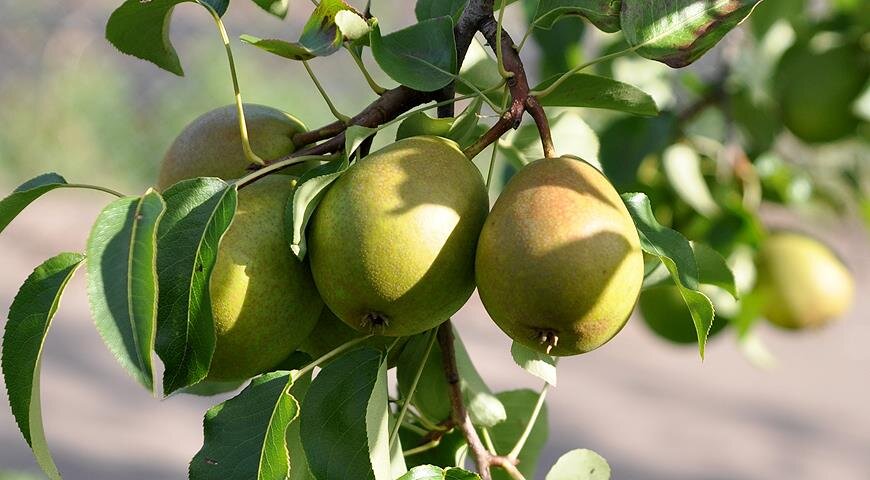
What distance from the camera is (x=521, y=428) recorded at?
1031 millimetres

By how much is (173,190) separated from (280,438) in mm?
180

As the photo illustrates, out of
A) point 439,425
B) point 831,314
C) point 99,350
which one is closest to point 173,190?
point 439,425

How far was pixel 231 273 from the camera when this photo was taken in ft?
2.48

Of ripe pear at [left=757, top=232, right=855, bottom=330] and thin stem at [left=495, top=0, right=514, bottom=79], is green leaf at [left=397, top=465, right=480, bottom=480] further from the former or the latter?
ripe pear at [left=757, top=232, right=855, bottom=330]

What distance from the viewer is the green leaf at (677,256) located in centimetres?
75

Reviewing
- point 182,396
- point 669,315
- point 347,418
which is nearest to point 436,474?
point 347,418

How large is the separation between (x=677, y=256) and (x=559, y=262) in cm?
12

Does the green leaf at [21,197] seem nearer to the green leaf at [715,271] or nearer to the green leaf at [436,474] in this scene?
the green leaf at [436,474]

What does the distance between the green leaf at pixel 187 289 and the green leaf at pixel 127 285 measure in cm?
5

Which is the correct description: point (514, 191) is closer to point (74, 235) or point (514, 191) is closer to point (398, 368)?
point (398, 368)

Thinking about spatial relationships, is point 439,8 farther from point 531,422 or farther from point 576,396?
point 576,396

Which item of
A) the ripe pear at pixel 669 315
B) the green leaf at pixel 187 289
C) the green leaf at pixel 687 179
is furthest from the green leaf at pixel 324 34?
the ripe pear at pixel 669 315

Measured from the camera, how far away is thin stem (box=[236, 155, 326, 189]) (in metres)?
0.79

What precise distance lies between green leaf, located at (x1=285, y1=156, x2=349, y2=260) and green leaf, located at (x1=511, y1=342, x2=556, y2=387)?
0.19 metres
